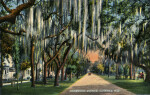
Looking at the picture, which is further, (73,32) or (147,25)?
(147,25)

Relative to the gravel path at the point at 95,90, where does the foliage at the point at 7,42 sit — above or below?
above

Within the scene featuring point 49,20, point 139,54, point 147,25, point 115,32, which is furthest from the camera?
point 139,54

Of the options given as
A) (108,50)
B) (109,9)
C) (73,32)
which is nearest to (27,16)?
(73,32)

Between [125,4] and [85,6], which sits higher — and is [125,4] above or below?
above

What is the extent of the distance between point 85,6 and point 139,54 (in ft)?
54.6

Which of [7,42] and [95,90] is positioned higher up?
[7,42]

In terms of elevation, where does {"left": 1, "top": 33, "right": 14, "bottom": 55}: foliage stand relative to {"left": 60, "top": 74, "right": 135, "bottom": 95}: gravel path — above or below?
above

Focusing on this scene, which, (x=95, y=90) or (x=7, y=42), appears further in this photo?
(x=7, y=42)

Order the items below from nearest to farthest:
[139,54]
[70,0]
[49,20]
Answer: [70,0] → [49,20] → [139,54]

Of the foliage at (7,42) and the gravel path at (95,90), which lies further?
the foliage at (7,42)

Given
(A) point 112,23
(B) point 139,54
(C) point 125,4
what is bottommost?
(B) point 139,54

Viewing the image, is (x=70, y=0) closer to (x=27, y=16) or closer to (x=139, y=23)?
(x=27, y=16)

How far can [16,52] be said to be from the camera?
63.3 ft

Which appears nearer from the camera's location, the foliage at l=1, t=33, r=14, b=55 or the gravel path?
the gravel path
